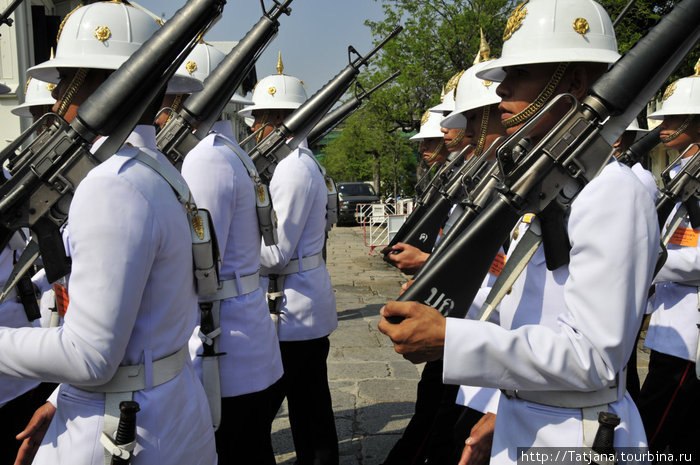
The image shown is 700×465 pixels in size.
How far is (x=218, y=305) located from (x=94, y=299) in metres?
1.19

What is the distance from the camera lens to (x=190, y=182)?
282cm

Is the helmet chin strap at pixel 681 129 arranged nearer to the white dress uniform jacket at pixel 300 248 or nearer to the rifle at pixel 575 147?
the white dress uniform jacket at pixel 300 248

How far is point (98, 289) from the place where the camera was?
1.63m

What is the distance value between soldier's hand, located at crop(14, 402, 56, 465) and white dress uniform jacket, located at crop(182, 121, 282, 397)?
83cm

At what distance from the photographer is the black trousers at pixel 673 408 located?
3.51 meters

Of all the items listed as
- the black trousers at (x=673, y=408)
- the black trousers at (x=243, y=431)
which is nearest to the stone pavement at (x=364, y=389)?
the black trousers at (x=243, y=431)

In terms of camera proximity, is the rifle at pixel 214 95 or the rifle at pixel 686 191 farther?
the rifle at pixel 686 191

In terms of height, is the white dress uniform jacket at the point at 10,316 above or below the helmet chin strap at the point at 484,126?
below

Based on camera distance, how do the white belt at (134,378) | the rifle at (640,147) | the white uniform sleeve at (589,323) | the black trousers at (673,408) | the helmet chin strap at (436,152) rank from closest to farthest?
the white uniform sleeve at (589,323), the white belt at (134,378), the black trousers at (673,408), the rifle at (640,147), the helmet chin strap at (436,152)

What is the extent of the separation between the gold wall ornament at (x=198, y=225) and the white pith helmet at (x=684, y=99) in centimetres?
378

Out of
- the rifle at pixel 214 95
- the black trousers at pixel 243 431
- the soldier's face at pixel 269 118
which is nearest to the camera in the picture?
the black trousers at pixel 243 431

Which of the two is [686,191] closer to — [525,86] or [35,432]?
[525,86]

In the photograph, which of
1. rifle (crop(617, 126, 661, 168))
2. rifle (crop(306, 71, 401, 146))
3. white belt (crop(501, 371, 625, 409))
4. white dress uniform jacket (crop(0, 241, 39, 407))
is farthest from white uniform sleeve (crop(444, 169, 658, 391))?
rifle (crop(306, 71, 401, 146))

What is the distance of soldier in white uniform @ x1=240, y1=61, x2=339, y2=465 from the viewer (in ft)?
12.1
